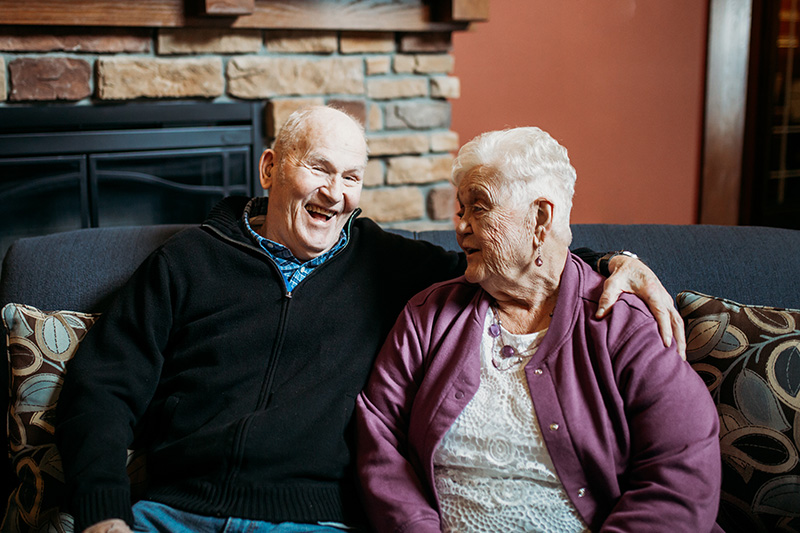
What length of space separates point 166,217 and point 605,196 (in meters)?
1.97

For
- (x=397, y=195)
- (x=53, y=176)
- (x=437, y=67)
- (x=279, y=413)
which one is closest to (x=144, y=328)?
(x=279, y=413)

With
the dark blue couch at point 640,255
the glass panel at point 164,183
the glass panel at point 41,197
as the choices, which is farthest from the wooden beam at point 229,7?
the dark blue couch at point 640,255

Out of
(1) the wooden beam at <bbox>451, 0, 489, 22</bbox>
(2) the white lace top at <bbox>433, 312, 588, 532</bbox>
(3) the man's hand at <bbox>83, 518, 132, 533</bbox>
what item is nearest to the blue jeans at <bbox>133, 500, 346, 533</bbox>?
(3) the man's hand at <bbox>83, 518, 132, 533</bbox>

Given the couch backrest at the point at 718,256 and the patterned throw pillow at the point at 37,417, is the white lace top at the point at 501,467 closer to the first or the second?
the couch backrest at the point at 718,256

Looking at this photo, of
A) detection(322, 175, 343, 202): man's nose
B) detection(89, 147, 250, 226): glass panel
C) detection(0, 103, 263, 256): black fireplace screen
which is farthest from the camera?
detection(89, 147, 250, 226): glass panel

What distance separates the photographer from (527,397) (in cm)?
133

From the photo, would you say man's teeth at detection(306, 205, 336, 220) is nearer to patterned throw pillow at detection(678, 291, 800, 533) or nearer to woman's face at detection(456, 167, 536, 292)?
woman's face at detection(456, 167, 536, 292)

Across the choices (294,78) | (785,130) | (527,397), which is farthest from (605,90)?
(527,397)

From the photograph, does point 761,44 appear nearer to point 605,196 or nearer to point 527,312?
point 605,196

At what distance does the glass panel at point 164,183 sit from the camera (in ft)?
8.36

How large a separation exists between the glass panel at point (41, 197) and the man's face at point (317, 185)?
118 centimetres

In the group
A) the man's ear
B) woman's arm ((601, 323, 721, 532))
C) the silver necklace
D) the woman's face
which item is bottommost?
woman's arm ((601, 323, 721, 532))

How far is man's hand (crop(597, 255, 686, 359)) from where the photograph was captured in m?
1.33

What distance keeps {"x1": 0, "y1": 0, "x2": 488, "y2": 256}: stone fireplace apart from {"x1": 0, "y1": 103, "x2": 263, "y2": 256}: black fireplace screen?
2 centimetres
